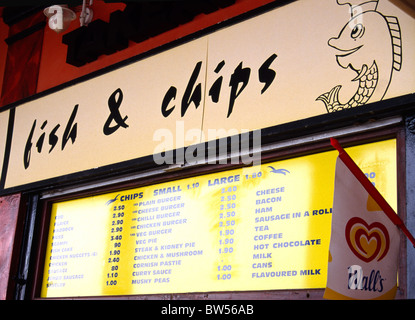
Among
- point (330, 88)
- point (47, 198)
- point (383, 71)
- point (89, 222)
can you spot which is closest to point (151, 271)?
point (89, 222)

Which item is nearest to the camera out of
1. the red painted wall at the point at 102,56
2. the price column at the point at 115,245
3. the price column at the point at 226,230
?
the price column at the point at 226,230

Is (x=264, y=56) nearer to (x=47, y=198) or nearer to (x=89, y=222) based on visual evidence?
(x=89, y=222)

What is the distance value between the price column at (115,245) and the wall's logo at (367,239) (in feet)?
7.52

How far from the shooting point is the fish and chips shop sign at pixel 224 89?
339 cm

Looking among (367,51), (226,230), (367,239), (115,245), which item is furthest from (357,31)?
(115,245)

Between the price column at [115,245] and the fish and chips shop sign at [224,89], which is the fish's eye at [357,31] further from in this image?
the price column at [115,245]

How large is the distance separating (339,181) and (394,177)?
0.71m

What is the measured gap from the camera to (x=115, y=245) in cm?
460

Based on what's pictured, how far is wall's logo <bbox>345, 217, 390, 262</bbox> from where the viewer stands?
8.66 ft

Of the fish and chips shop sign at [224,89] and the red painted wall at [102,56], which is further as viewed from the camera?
the red painted wall at [102,56]

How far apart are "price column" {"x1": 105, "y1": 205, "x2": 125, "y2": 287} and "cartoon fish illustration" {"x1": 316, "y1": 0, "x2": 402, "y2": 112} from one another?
1892 mm

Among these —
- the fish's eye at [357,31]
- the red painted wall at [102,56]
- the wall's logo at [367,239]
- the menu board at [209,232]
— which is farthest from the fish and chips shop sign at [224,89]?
the wall's logo at [367,239]

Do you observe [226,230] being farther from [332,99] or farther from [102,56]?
[102,56]

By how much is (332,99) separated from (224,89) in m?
0.88
